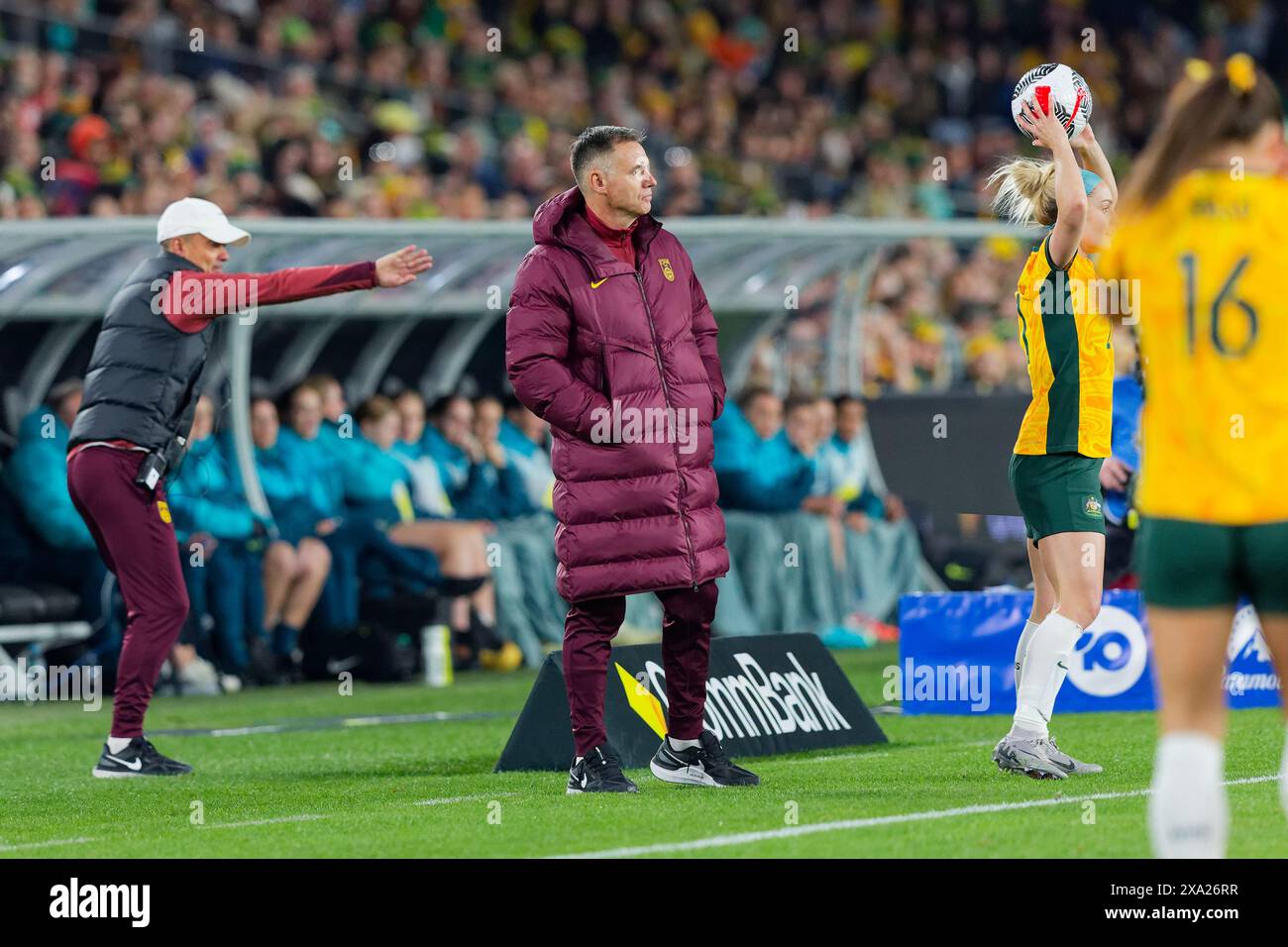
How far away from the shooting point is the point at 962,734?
9.91 meters

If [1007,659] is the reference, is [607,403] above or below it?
above

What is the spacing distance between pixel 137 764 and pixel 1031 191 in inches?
167

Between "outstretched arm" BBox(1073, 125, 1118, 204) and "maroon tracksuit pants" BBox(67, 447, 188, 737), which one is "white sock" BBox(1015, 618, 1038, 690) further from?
"maroon tracksuit pants" BBox(67, 447, 188, 737)

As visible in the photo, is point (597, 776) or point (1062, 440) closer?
point (597, 776)

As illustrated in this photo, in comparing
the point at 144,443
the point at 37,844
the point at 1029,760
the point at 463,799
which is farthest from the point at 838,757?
the point at 37,844

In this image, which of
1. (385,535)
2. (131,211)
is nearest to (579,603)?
(385,535)

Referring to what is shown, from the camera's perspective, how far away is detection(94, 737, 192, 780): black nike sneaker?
9055 millimetres

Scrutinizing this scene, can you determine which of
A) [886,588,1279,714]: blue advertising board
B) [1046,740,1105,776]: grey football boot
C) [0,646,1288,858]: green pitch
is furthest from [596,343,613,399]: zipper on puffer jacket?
[886,588,1279,714]: blue advertising board

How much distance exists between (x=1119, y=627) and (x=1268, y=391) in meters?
6.36

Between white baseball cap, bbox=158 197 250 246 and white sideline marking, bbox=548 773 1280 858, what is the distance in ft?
12.7

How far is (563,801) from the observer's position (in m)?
7.48

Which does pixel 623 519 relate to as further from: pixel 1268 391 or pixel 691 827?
pixel 1268 391

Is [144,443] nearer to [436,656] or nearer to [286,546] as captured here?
[286,546]

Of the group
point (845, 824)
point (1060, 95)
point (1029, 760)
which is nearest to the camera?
point (845, 824)
